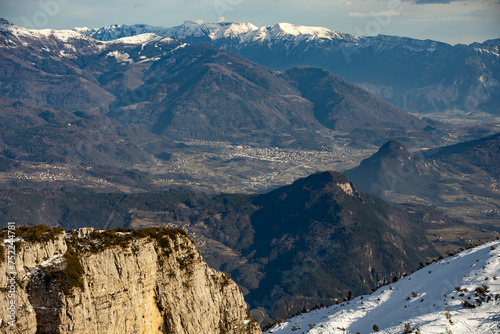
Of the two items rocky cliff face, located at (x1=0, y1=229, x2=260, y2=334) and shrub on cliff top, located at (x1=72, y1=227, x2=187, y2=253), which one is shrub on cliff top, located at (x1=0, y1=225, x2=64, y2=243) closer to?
rocky cliff face, located at (x1=0, y1=229, x2=260, y2=334)

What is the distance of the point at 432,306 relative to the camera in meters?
63.8

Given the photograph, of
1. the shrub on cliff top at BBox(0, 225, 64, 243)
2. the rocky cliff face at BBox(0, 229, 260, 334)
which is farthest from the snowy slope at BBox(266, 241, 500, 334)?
the shrub on cliff top at BBox(0, 225, 64, 243)

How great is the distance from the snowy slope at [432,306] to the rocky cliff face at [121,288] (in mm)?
12597

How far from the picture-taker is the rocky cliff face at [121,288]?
48.6 meters

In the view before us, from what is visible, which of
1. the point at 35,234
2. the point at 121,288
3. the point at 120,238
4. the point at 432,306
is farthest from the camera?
the point at 432,306

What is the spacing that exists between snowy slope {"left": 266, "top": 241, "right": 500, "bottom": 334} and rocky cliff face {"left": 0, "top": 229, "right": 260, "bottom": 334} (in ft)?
41.3

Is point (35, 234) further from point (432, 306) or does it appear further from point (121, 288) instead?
point (432, 306)

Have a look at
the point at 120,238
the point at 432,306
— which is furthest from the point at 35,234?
the point at 432,306

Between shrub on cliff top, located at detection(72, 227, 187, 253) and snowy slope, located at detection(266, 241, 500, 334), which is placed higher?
shrub on cliff top, located at detection(72, 227, 187, 253)

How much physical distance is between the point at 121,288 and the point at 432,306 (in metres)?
34.7

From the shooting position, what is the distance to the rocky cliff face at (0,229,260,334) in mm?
48625

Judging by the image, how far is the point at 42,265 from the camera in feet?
163

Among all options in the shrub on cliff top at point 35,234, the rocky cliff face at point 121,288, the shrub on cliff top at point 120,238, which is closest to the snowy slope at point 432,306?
the rocky cliff face at point 121,288

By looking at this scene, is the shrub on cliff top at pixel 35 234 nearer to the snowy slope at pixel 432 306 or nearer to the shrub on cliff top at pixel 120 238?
the shrub on cliff top at pixel 120 238
